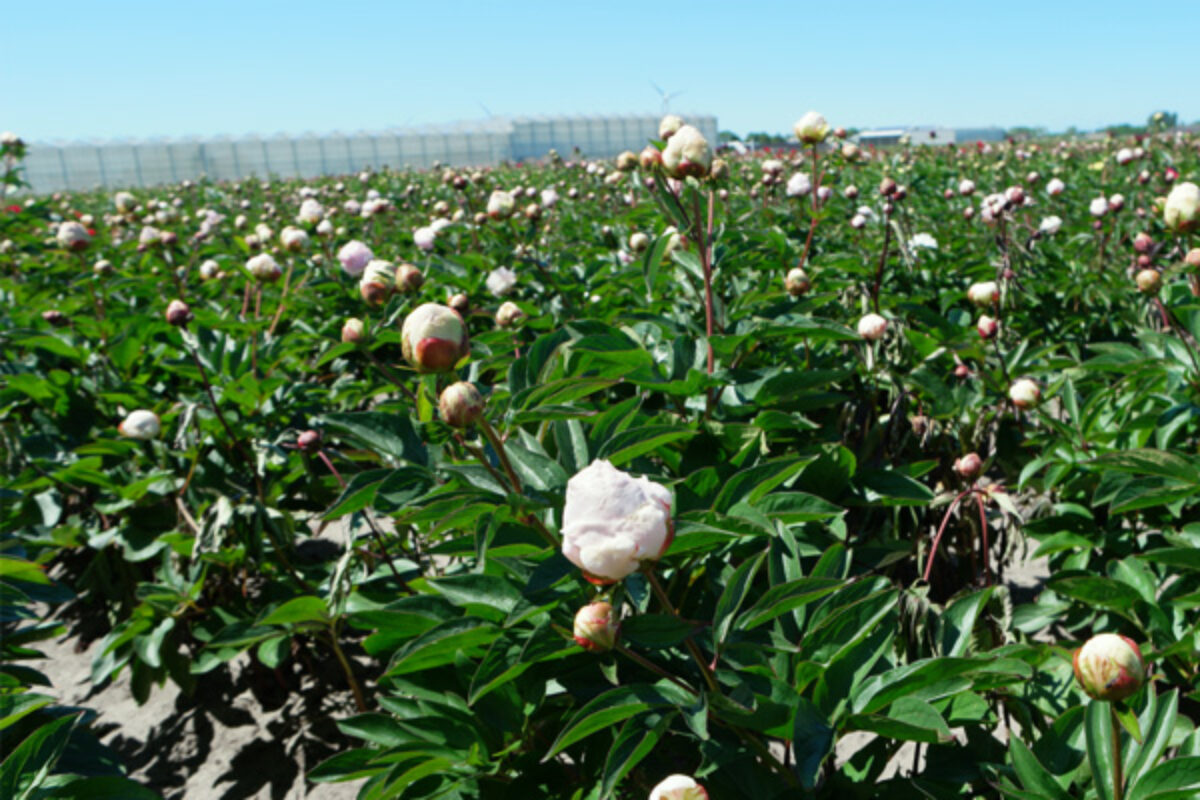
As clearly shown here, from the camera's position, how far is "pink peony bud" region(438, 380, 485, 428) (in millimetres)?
1009

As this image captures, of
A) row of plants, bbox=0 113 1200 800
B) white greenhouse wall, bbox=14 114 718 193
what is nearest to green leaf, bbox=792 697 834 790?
row of plants, bbox=0 113 1200 800

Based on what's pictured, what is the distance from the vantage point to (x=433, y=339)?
106cm

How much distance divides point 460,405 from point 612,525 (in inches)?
10.7

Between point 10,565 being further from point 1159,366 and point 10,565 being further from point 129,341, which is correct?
point 1159,366

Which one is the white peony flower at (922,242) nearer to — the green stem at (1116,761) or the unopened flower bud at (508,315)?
the unopened flower bud at (508,315)

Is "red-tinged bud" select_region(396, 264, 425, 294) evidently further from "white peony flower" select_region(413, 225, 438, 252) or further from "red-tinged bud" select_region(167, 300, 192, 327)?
"white peony flower" select_region(413, 225, 438, 252)

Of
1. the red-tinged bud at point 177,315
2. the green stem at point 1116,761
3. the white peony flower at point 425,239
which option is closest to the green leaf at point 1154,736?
the green stem at point 1116,761

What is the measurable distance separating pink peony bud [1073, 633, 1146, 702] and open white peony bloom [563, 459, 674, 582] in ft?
1.50

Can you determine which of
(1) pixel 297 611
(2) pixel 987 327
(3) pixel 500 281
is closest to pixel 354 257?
(3) pixel 500 281

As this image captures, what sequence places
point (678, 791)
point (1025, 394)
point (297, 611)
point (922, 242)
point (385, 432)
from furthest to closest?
point (922, 242) → point (1025, 394) → point (297, 611) → point (385, 432) → point (678, 791)

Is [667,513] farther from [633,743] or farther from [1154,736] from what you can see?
[1154,736]

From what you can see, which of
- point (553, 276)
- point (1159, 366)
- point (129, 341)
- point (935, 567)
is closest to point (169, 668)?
point (129, 341)

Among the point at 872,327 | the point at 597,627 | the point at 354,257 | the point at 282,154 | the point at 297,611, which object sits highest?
the point at 282,154

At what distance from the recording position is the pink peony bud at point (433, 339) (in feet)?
3.48
